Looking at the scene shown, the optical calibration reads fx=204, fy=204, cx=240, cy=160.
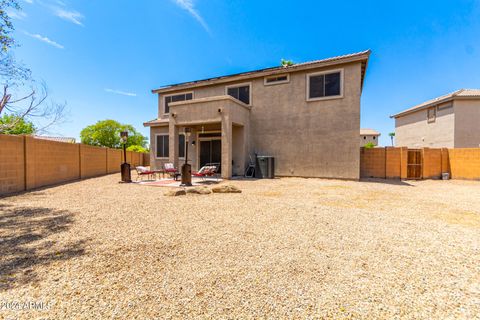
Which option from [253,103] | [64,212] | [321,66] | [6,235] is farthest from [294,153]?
[6,235]

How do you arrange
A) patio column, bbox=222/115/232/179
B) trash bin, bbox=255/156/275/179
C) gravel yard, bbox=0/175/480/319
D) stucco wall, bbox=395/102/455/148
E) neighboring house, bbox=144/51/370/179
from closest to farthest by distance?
gravel yard, bbox=0/175/480/319, patio column, bbox=222/115/232/179, neighboring house, bbox=144/51/370/179, trash bin, bbox=255/156/275/179, stucco wall, bbox=395/102/455/148

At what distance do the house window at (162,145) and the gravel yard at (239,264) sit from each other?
10.5m

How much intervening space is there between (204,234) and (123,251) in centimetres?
131

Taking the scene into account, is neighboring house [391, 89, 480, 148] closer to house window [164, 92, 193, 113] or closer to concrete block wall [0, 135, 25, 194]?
house window [164, 92, 193, 113]

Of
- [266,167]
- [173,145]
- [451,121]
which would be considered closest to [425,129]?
[451,121]

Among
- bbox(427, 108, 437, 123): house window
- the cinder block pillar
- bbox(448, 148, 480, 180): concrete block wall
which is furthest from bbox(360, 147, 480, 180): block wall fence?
the cinder block pillar

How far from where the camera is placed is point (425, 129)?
21.1m

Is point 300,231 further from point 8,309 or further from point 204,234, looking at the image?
point 8,309

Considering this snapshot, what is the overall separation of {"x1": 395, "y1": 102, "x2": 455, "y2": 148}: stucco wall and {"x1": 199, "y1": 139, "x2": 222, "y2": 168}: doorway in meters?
20.5

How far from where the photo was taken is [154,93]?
1716cm

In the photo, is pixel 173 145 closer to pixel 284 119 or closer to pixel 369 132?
pixel 284 119

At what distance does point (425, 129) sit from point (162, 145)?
25838 mm

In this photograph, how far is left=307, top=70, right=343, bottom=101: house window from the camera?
38.3ft

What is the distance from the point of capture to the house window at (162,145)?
15641mm
